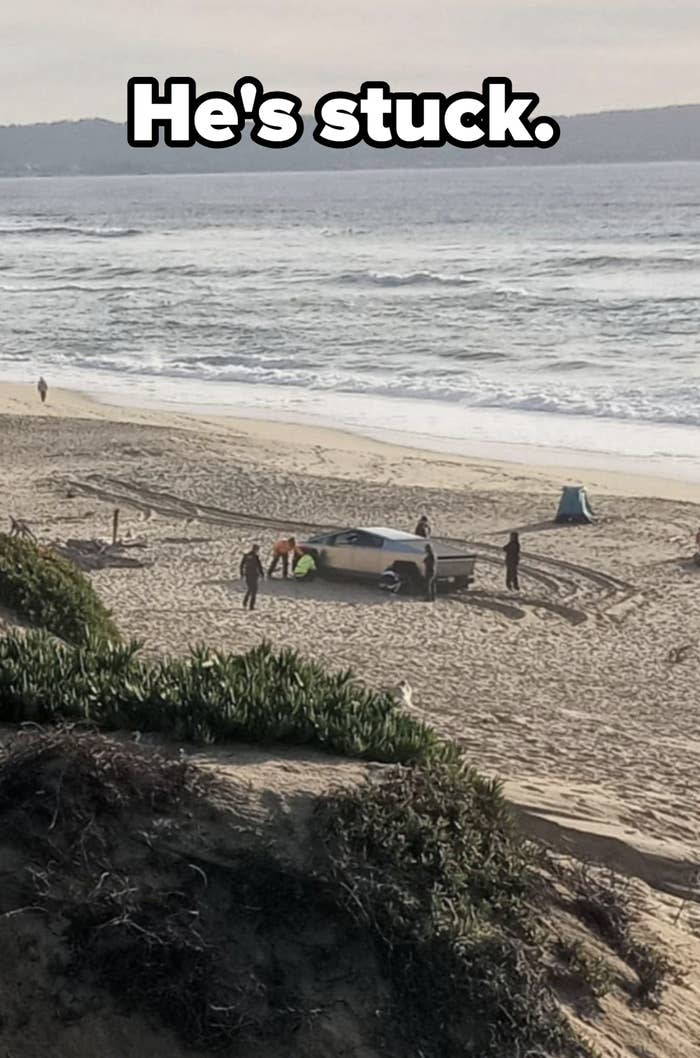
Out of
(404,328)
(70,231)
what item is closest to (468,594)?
(404,328)

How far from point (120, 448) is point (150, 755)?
28146 millimetres

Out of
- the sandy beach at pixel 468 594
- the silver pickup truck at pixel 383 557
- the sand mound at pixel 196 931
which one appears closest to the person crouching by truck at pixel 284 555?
the silver pickup truck at pixel 383 557

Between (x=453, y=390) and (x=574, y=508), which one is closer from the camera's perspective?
(x=574, y=508)

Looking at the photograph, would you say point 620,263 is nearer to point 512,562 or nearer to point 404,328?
point 404,328

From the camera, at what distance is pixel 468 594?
23.0m

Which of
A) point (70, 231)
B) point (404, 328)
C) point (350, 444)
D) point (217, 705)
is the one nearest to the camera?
point (217, 705)

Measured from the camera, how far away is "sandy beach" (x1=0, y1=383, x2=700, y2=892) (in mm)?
12516

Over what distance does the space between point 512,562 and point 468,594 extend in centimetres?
85

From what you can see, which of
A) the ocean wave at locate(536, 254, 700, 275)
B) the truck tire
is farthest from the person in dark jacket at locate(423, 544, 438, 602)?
the ocean wave at locate(536, 254, 700, 275)

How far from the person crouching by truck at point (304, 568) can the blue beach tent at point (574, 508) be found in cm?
601

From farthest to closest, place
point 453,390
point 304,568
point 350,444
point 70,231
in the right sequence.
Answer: point 70,231
point 453,390
point 350,444
point 304,568

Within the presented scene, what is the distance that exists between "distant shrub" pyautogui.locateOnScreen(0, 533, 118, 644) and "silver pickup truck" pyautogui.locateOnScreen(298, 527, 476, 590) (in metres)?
8.23

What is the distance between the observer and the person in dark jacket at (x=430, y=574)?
2235cm

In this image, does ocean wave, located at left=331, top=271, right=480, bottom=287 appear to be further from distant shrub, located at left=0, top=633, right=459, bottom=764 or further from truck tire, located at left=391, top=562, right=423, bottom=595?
distant shrub, located at left=0, top=633, right=459, bottom=764
